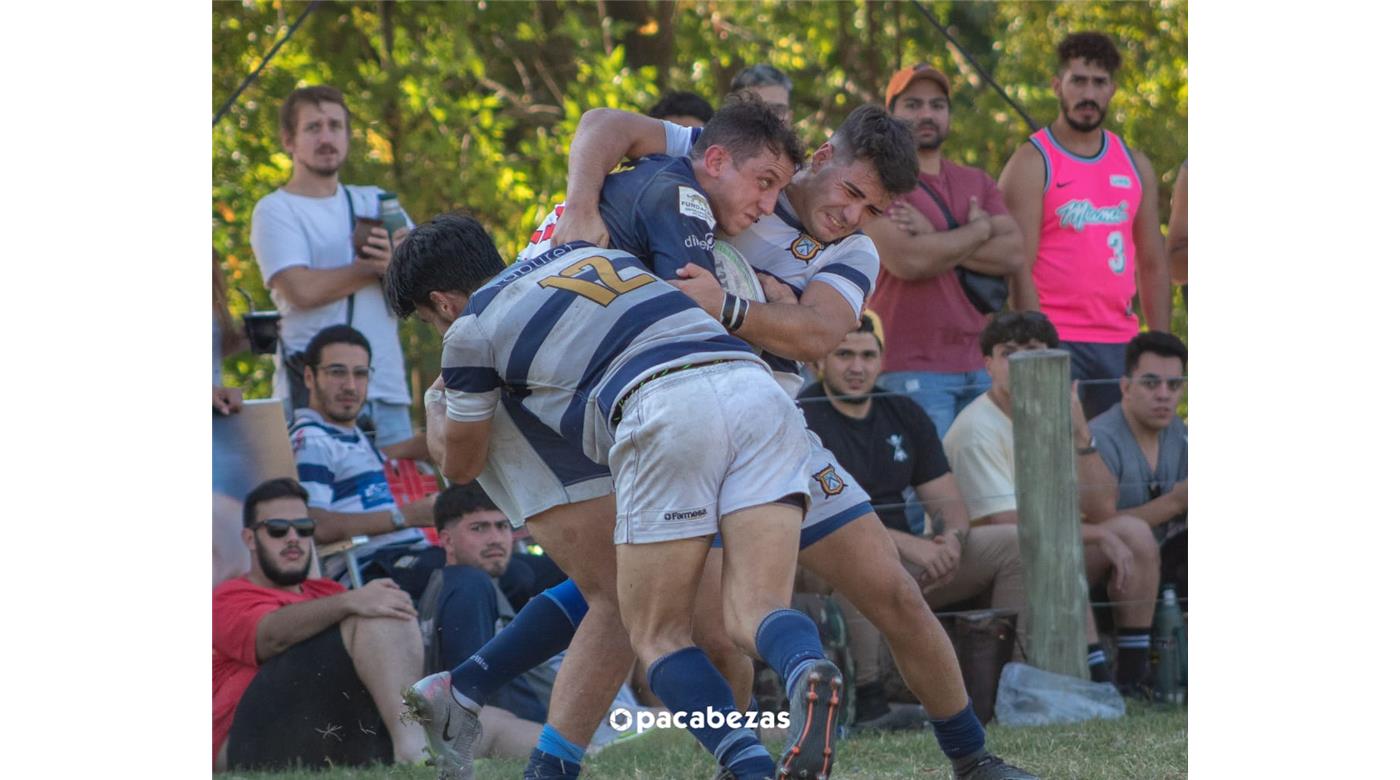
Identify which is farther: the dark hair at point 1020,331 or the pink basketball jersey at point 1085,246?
the pink basketball jersey at point 1085,246

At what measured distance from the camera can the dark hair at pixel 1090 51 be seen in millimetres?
6543

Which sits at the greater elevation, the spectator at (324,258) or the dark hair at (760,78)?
the dark hair at (760,78)

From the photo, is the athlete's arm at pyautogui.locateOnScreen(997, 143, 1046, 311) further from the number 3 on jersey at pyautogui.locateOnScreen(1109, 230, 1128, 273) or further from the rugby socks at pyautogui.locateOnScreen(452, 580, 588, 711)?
the rugby socks at pyautogui.locateOnScreen(452, 580, 588, 711)

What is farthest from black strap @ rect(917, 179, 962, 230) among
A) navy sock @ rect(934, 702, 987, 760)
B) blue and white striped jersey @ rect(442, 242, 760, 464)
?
blue and white striped jersey @ rect(442, 242, 760, 464)

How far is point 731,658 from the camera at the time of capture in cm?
409

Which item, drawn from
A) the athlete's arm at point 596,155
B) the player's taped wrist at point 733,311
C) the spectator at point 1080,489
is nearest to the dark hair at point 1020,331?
the spectator at point 1080,489

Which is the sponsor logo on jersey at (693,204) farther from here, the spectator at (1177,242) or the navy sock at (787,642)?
the spectator at (1177,242)

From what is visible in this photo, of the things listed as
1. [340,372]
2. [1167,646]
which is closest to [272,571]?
[340,372]

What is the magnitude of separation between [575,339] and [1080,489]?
286 cm

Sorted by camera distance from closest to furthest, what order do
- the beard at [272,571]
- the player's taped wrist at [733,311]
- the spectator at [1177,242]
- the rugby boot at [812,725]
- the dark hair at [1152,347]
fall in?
the rugby boot at [812,725]
the player's taped wrist at [733,311]
the beard at [272,571]
the dark hair at [1152,347]
the spectator at [1177,242]

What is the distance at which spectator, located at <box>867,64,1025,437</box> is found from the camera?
611cm

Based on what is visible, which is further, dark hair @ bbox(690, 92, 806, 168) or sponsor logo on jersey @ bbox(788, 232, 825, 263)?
sponsor logo on jersey @ bbox(788, 232, 825, 263)

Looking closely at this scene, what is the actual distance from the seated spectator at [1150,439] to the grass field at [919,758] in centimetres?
105

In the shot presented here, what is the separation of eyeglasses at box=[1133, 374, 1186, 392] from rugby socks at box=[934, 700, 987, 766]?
227cm
